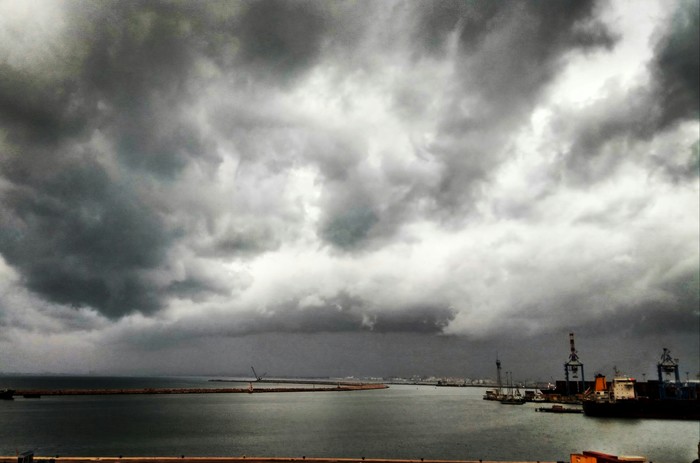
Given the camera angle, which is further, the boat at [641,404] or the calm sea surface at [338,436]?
the boat at [641,404]

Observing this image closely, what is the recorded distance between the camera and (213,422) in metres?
106

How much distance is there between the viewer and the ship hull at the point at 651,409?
410 feet

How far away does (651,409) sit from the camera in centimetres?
12706

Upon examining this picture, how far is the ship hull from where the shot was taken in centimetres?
12494

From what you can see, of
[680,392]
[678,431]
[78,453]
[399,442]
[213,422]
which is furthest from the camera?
[680,392]

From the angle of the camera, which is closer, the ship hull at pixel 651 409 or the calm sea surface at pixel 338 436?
the calm sea surface at pixel 338 436

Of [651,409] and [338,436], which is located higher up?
[338,436]

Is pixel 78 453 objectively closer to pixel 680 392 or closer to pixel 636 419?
pixel 636 419

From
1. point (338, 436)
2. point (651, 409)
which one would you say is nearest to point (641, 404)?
point (651, 409)

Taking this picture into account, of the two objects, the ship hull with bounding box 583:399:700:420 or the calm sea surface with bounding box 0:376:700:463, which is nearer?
the calm sea surface with bounding box 0:376:700:463

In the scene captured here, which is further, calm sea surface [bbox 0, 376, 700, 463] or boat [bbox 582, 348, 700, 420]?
boat [bbox 582, 348, 700, 420]

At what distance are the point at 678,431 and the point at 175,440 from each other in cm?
10367

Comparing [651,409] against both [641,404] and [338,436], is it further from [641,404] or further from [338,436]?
[338,436]

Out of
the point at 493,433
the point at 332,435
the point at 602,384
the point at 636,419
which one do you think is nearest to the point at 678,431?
the point at 636,419
